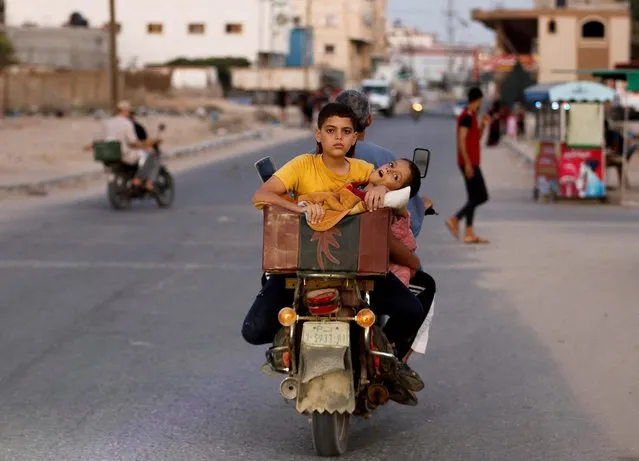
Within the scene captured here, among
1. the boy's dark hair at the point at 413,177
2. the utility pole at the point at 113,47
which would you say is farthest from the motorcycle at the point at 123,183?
the utility pole at the point at 113,47

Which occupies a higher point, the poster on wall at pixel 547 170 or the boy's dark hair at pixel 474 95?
the boy's dark hair at pixel 474 95

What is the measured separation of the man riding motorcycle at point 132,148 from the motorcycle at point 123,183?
11 centimetres

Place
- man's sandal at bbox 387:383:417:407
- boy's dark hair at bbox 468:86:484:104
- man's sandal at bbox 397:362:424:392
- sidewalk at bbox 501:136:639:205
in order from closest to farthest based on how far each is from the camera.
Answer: man's sandal at bbox 397:362:424:392
man's sandal at bbox 387:383:417:407
boy's dark hair at bbox 468:86:484:104
sidewalk at bbox 501:136:639:205

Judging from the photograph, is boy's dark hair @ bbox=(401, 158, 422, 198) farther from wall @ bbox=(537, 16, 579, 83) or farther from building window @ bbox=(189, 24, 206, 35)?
building window @ bbox=(189, 24, 206, 35)

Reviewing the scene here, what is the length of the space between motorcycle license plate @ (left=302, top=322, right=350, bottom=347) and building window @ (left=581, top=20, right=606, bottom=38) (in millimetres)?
84208

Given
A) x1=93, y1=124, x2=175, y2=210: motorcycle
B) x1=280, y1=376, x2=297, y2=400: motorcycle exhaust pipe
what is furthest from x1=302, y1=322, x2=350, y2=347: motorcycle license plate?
x1=93, y1=124, x2=175, y2=210: motorcycle

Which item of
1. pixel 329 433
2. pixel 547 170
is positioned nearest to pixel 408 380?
pixel 329 433

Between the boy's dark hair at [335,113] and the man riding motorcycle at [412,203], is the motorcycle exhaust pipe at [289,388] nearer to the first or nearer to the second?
the man riding motorcycle at [412,203]

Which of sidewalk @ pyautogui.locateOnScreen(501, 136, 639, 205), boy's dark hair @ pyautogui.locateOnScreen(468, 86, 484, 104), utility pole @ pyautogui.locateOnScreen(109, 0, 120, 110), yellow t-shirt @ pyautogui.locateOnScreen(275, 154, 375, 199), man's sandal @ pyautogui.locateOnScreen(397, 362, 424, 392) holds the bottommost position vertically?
sidewalk @ pyautogui.locateOnScreen(501, 136, 639, 205)

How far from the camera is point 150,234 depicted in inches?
691

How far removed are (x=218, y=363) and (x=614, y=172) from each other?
25202 mm

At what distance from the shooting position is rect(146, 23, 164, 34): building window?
133000mm

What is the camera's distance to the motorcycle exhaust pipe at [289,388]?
609 cm

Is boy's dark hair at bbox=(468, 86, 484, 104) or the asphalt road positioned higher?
boy's dark hair at bbox=(468, 86, 484, 104)
